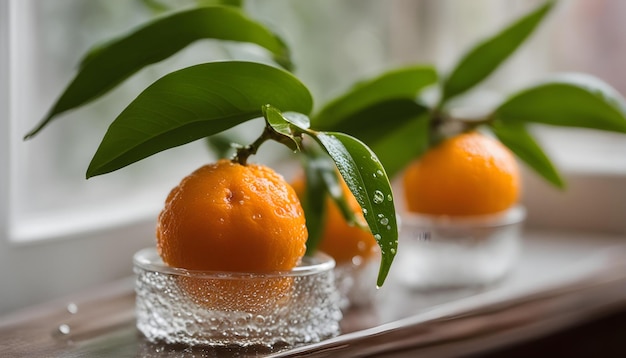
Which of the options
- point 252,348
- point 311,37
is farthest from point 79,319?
point 311,37

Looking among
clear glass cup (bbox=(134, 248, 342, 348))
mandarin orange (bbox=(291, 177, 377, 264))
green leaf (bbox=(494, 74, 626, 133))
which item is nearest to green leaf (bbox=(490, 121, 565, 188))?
green leaf (bbox=(494, 74, 626, 133))

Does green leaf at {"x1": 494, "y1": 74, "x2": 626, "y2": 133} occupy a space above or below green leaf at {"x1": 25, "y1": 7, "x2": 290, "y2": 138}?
below

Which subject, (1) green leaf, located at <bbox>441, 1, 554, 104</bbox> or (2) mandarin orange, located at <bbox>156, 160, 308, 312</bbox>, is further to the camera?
(1) green leaf, located at <bbox>441, 1, 554, 104</bbox>

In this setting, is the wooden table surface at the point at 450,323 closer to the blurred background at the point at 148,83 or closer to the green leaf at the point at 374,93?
the blurred background at the point at 148,83

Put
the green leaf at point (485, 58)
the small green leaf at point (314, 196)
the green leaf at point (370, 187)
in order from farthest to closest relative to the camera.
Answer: the green leaf at point (485, 58) → the small green leaf at point (314, 196) → the green leaf at point (370, 187)

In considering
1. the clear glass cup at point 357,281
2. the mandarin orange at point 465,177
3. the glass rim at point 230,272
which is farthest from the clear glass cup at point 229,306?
the mandarin orange at point 465,177

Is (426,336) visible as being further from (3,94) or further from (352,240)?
(3,94)

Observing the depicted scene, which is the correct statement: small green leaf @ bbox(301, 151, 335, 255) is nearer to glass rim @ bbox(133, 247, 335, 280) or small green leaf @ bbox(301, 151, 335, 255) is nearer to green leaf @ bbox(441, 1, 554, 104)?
glass rim @ bbox(133, 247, 335, 280)
